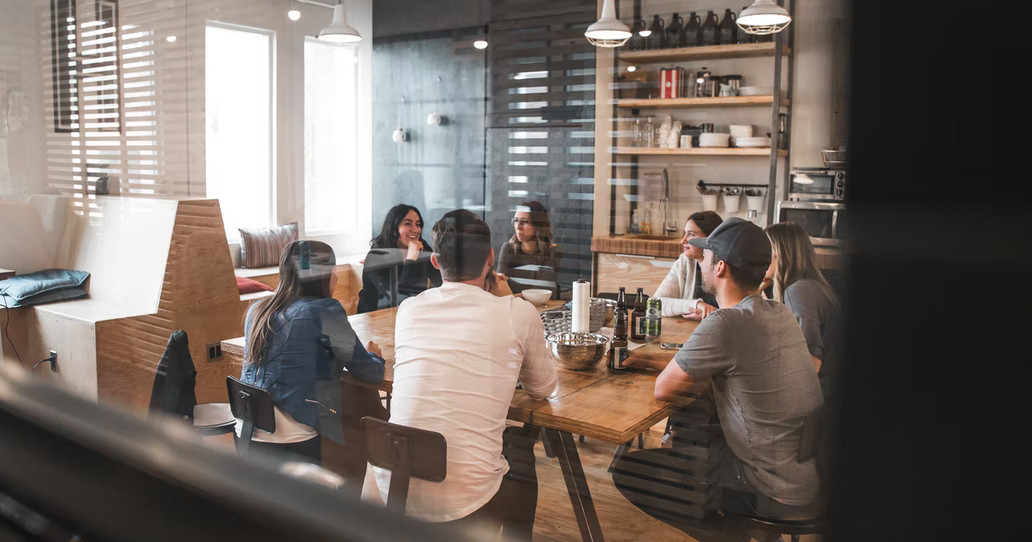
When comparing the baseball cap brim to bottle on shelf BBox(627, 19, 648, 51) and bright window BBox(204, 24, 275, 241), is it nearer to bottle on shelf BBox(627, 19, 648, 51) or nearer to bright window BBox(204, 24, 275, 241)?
bottle on shelf BBox(627, 19, 648, 51)

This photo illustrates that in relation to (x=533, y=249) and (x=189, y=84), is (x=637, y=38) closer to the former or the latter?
(x=533, y=249)

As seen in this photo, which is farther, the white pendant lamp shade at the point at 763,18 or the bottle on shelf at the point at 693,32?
the bottle on shelf at the point at 693,32

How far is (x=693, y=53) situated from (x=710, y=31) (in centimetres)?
3

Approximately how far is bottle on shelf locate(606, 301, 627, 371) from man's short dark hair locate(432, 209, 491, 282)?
0.57ft

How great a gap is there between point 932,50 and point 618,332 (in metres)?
0.78

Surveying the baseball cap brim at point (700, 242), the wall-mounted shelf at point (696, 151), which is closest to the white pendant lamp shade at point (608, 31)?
the wall-mounted shelf at point (696, 151)

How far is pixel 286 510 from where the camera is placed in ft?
1.63

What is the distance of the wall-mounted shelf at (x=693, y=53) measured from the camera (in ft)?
2.23

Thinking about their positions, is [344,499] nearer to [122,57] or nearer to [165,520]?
[165,520]

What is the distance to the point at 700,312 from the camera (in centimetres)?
83

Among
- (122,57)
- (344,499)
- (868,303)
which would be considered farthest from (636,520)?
(122,57)

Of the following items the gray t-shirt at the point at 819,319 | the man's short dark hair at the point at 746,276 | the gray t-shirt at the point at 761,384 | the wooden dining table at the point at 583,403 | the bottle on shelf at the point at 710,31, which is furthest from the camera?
the wooden dining table at the point at 583,403

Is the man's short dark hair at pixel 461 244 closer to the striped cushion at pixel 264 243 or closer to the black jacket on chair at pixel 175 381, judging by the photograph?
the striped cushion at pixel 264 243

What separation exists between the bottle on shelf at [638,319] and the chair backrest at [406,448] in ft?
0.96
